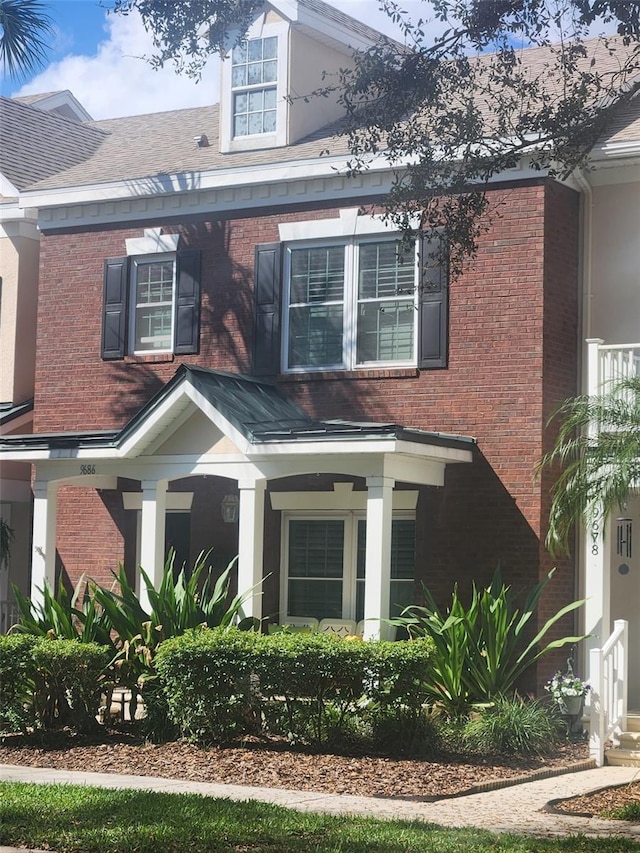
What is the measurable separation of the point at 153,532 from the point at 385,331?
3.79 metres

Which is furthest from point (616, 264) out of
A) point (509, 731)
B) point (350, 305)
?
point (509, 731)

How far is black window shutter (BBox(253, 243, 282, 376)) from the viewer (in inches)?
641

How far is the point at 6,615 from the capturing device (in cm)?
1916

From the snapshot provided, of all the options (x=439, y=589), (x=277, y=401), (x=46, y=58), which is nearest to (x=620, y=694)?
(x=439, y=589)

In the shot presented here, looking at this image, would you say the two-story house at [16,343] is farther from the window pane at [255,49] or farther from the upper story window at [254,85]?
the window pane at [255,49]

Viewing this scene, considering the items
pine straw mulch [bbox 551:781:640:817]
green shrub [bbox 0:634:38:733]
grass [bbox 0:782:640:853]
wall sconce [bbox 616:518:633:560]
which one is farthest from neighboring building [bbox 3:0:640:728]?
grass [bbox 0:782:640:853]

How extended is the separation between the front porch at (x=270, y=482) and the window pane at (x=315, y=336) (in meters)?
0.59

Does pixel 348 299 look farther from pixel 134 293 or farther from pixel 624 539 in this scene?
pixel 624 539

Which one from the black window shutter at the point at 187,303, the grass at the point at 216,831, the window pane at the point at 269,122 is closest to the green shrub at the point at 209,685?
the grass at the point at 216,831

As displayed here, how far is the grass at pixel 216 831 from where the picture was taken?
7.67 m

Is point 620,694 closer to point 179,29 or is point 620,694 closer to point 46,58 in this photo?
point 179,29

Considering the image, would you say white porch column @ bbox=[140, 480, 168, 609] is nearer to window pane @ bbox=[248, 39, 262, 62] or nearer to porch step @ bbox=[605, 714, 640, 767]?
porch step @ bbox=[605, 714, 640, 767]

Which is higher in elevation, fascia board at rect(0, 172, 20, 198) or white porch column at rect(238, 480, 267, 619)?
fascia board at rect(0, 172, 20, 198)

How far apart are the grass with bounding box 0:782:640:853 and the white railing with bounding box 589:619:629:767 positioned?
4429mm
